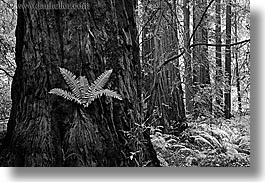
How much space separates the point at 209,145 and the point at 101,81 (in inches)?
30.8

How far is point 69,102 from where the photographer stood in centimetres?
194

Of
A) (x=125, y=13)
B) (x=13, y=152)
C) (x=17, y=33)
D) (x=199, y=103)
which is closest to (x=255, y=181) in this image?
(x=199, y=103)

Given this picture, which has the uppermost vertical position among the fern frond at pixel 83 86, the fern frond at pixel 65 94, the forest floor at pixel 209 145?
the fern frond at pixel 83 86

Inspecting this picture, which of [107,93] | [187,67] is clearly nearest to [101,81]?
[107,93]

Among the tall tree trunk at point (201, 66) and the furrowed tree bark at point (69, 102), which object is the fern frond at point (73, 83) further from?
the tall tree trunk at point (201, 66)

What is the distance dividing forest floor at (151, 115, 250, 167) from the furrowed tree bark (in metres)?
0.13

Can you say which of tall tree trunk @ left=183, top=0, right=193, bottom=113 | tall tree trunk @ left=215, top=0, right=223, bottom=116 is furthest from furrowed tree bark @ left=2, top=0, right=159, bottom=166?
tall tree trunk @ left=215, top=0, right=223, bottom=116

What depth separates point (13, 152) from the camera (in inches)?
77.9

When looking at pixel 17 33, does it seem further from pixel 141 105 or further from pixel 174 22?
pixel 174 22

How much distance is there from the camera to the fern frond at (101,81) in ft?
6.30

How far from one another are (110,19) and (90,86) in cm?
44

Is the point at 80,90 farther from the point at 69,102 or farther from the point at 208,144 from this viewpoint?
the point at 208,144

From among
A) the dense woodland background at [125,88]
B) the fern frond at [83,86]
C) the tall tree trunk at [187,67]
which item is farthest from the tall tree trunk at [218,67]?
the fern frond at [83,86]

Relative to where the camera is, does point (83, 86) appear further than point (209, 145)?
No
